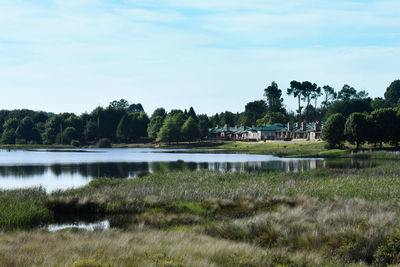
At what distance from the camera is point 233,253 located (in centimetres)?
1306

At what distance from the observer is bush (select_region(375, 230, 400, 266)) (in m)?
13.4

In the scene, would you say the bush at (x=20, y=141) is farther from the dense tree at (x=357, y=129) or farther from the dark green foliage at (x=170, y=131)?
the dense tree at (x=357, y=129)

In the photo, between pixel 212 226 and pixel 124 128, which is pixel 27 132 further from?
pixel 212 226

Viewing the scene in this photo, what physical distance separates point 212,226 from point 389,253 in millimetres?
7668

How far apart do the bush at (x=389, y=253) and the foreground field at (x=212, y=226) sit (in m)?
0.03

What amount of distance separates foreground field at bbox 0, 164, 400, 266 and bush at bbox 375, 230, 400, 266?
0.03 m

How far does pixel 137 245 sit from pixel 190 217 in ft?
26.9

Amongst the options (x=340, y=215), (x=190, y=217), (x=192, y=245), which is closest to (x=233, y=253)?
(x=192, y=245)

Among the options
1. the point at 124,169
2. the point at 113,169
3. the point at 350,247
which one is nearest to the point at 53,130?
the point at 113,169

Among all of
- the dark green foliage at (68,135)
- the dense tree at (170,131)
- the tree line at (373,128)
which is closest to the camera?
the tree line at (373,128)

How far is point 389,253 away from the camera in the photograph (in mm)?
13703

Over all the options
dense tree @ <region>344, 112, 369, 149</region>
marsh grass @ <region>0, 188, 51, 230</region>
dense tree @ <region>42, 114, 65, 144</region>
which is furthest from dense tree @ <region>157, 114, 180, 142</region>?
marsh grass @ <region>0, 188, 51, 230</region>

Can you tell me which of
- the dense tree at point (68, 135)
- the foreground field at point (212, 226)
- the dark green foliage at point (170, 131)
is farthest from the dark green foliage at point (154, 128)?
the foreground field at point (212, 226)

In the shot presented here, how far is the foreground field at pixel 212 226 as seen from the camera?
12.8 meters
